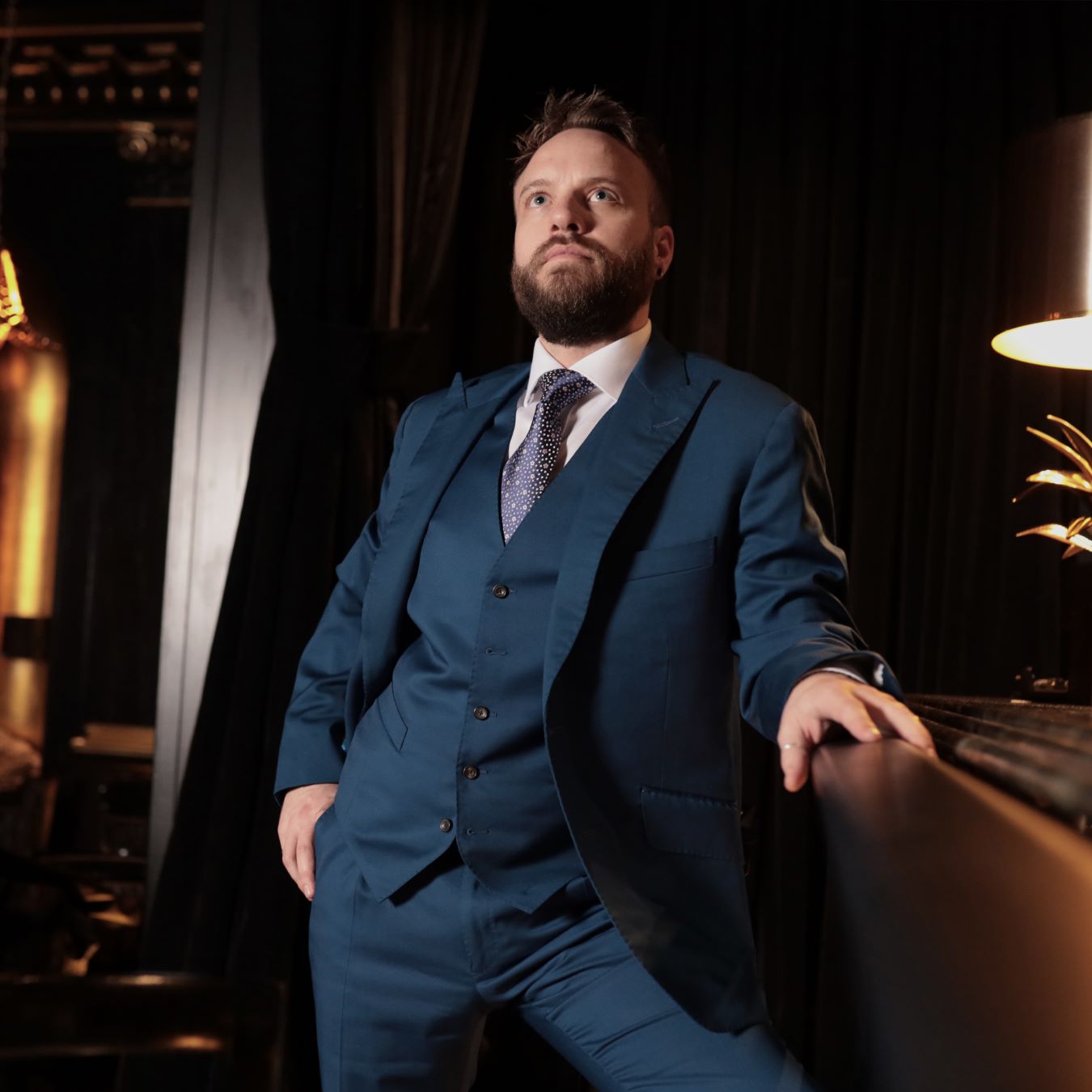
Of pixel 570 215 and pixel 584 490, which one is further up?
pixel 570 215

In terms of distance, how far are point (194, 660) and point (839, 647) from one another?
2.19m

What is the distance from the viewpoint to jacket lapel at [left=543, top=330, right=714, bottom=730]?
136cm

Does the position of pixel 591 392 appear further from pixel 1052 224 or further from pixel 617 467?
pixel 1052 224

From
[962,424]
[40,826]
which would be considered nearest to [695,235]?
[962,424]

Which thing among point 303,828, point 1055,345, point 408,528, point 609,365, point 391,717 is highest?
point 1055,345

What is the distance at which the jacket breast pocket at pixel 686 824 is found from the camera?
1361mm

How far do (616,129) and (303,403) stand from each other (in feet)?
4.10

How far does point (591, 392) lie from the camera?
1.61 metres

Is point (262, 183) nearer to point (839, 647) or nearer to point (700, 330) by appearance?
point (700, 330)

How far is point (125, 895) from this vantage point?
3959 mm

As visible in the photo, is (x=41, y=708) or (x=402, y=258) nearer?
(x=402, y=258)

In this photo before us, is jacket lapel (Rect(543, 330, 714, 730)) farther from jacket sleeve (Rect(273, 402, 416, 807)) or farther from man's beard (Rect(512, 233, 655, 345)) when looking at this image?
jacket sleeve (Rect(273, 402, 416, 807))

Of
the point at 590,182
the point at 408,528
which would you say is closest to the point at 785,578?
the point at 408,528

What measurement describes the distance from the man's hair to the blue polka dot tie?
28 centimetres
